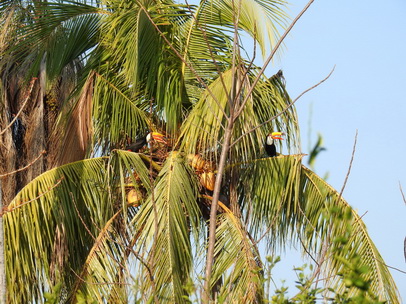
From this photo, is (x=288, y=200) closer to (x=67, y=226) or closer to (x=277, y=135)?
(x=277, y=135)

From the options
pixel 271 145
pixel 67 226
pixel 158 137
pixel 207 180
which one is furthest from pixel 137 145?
pixel 271 145

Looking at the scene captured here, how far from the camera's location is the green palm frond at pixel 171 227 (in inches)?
314

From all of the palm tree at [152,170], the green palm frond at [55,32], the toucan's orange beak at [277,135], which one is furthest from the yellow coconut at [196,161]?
the green palm frond at [55,32]

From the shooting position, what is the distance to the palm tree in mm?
8422

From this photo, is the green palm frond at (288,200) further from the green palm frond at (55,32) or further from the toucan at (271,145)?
the green palm frond at (55,32)

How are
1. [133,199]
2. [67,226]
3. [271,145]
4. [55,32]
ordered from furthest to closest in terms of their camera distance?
[55,32]
[271,145]
[133,199]
[67,226]

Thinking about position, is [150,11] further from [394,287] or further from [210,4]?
[394,287]

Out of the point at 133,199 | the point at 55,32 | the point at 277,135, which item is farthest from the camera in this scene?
the point at 55,32

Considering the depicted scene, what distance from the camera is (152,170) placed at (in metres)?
8.88

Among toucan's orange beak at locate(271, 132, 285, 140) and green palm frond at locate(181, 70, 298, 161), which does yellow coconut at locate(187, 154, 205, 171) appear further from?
toucan's orange beak at locate(271, 132, 285, 140)

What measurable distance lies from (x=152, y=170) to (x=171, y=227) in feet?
2.80

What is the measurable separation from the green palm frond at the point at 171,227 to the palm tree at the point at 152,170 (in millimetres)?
13

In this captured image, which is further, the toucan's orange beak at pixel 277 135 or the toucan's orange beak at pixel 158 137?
the toucan's orange beak at pixel 277 135

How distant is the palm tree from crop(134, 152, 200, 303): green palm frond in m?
0.01
